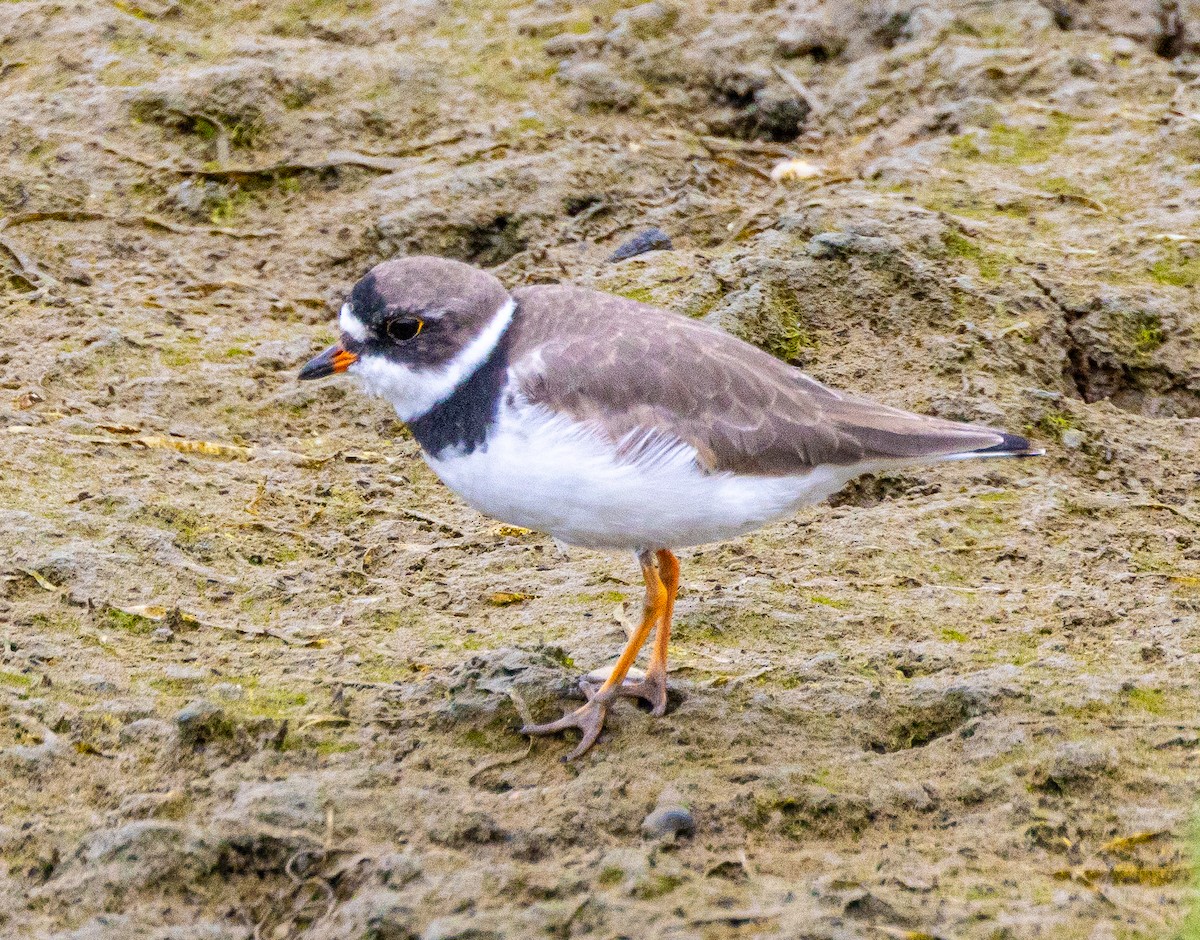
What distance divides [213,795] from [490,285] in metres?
1.74

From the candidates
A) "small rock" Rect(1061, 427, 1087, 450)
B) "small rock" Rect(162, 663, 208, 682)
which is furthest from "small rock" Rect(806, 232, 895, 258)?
"small rock" Rect(162, 663, 208, 682)

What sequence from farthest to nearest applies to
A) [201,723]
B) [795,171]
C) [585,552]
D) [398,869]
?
[795,171] < [585,552] < [201,723] < [398,869]

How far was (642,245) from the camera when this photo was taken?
7117 millimetres

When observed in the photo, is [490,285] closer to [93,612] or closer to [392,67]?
[93,612]

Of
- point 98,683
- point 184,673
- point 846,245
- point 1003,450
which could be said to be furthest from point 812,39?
point 98,683

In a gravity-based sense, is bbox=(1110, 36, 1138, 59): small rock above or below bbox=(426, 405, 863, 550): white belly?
below

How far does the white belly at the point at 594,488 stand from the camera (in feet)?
13.3

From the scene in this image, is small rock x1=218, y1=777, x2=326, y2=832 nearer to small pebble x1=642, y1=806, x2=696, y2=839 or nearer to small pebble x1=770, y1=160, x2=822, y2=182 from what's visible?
small pebble x1=642, y1=806, x2=696, y2=839

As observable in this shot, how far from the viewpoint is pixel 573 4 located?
29.9 ft

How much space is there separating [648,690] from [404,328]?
1343mm

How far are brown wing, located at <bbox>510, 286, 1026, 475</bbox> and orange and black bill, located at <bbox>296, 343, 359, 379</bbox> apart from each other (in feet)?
1.83

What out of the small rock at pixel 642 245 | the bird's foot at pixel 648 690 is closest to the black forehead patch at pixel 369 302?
the bird's foot at pixel 648 690

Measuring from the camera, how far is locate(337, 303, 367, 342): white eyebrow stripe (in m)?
4.45

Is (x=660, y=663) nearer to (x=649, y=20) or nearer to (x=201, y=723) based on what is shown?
(x=201, y=723)
